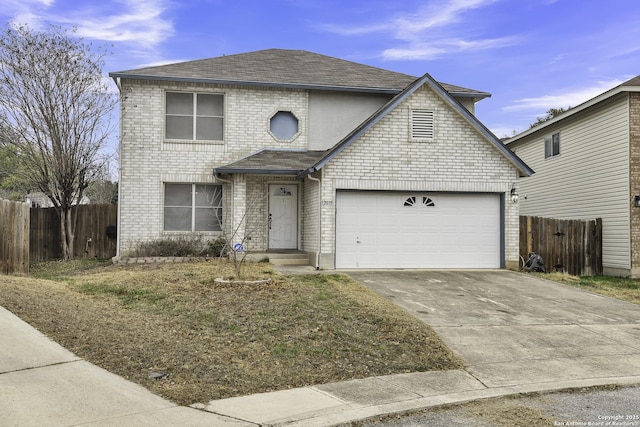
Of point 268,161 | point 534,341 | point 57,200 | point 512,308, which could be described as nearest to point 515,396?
point 534,341

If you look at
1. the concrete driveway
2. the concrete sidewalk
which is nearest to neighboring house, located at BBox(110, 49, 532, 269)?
Answer: the concrete driveway

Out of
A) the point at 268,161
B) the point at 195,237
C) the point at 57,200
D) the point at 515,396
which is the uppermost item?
the point at 268,161

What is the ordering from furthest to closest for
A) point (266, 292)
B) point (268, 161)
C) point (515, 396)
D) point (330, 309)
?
point (268, 161)
point (266, 292)
point (330, 309)
point (515, 396)

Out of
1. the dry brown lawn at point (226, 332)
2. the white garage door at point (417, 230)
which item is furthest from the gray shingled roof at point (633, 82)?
the dry brown lawn at point (226, 332)

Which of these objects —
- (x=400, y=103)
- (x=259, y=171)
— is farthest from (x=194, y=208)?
(x=400, y=103)

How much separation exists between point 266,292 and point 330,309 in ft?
5.56

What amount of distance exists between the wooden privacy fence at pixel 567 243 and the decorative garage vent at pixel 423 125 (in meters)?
4.62

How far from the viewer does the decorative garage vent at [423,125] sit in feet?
54.0

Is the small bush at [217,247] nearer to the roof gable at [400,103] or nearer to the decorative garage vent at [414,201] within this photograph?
the roof gable at [400,103]

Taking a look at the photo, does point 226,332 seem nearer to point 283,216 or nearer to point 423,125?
point 423,125

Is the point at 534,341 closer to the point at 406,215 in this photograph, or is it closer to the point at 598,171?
the point at 406,215

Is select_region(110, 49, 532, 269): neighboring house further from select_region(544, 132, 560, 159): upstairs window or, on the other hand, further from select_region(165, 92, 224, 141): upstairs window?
select_region(544, 132, 560, 159): upstairs window

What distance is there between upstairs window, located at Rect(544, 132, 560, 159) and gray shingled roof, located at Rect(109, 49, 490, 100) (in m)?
4.64

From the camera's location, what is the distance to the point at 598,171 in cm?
1956
